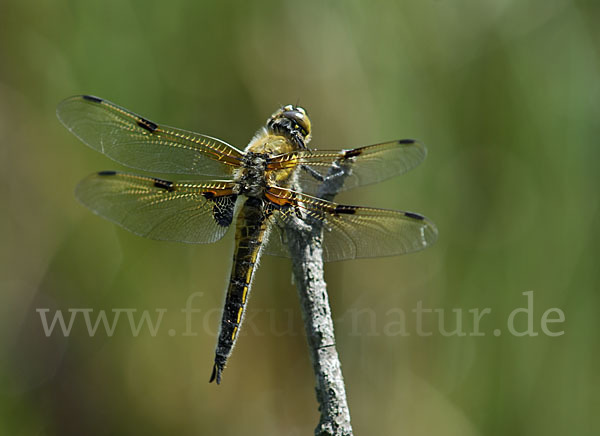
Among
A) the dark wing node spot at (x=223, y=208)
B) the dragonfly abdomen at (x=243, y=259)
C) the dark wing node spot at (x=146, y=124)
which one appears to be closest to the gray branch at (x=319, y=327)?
the dragonfly abdomen at (x=243, y=259)

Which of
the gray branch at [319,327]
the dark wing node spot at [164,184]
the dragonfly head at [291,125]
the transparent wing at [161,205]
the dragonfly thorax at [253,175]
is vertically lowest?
the gray branch at [319,327]

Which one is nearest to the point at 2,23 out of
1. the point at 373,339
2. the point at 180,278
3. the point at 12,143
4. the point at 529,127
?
the point at 12,143

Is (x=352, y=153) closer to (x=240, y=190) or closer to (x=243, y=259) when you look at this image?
(x=240, y=190)

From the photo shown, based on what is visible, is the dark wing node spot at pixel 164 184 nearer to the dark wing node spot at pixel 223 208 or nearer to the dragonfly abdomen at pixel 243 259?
the dark wing node spot at pixel 223 208

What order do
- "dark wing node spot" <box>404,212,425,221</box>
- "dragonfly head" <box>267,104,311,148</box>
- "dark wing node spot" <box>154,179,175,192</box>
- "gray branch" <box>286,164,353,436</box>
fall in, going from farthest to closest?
1. "dragonfly head" <box>267,104,311,148</box>
2. "dark wing node spot" <box>154,179,175,192</box>
3. "dark wing node spot" <box>404,212,425,221</box>
4. "gray branch" <box>286,164,353,436</box>

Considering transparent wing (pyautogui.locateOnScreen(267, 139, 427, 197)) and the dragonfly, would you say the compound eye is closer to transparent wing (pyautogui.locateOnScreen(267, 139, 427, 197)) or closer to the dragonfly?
the dragonfly

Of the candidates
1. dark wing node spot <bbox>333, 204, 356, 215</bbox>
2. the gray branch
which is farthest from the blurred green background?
the gray branch

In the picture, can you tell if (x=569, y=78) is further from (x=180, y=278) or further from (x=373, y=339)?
(x=180, y=278)
